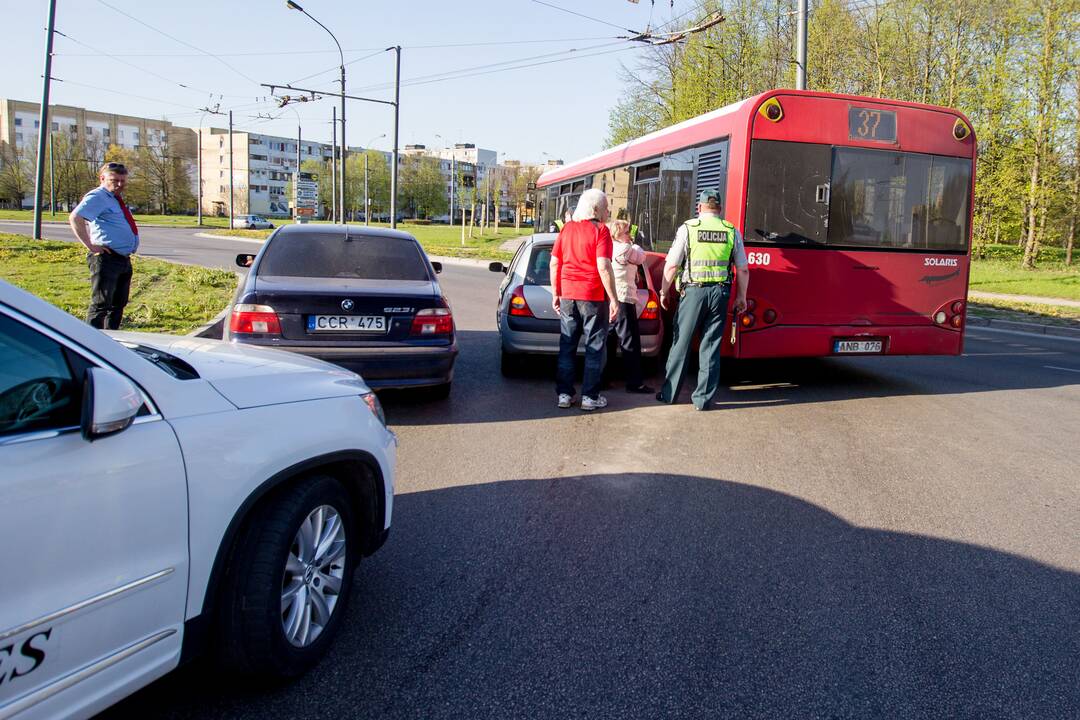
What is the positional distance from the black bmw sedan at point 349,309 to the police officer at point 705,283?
2224 millimetres

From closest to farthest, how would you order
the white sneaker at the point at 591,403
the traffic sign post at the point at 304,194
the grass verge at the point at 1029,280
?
the white sneaker at the point at 591,403
the grass verge at the point at 1029,280
the traffic sign post at the point at 304,194

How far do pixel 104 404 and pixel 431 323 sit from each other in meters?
4.81

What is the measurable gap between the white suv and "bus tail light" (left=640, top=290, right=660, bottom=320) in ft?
18.7

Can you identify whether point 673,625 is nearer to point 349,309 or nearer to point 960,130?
point 349,309

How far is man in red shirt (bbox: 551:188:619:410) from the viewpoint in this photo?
23.6ft

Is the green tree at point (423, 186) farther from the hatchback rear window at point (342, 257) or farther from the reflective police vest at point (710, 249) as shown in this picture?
the reflective police vest at point (710, 249)

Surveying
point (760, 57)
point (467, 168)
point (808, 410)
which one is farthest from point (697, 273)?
point (467, 168)

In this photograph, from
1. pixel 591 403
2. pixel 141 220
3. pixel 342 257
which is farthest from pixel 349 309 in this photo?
pixel 141 220

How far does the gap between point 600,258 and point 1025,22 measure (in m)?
28.6

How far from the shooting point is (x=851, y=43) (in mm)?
31953

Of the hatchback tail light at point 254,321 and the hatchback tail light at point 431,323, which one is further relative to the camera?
the hatchback tail light at point 431,323

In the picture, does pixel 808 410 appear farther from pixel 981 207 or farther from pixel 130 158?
pixel 130 158

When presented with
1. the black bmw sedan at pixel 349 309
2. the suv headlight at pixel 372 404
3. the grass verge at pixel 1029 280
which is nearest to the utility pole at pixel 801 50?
the black bmw sedan at pixel 349 309

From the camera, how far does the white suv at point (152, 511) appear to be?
1.96 metres
